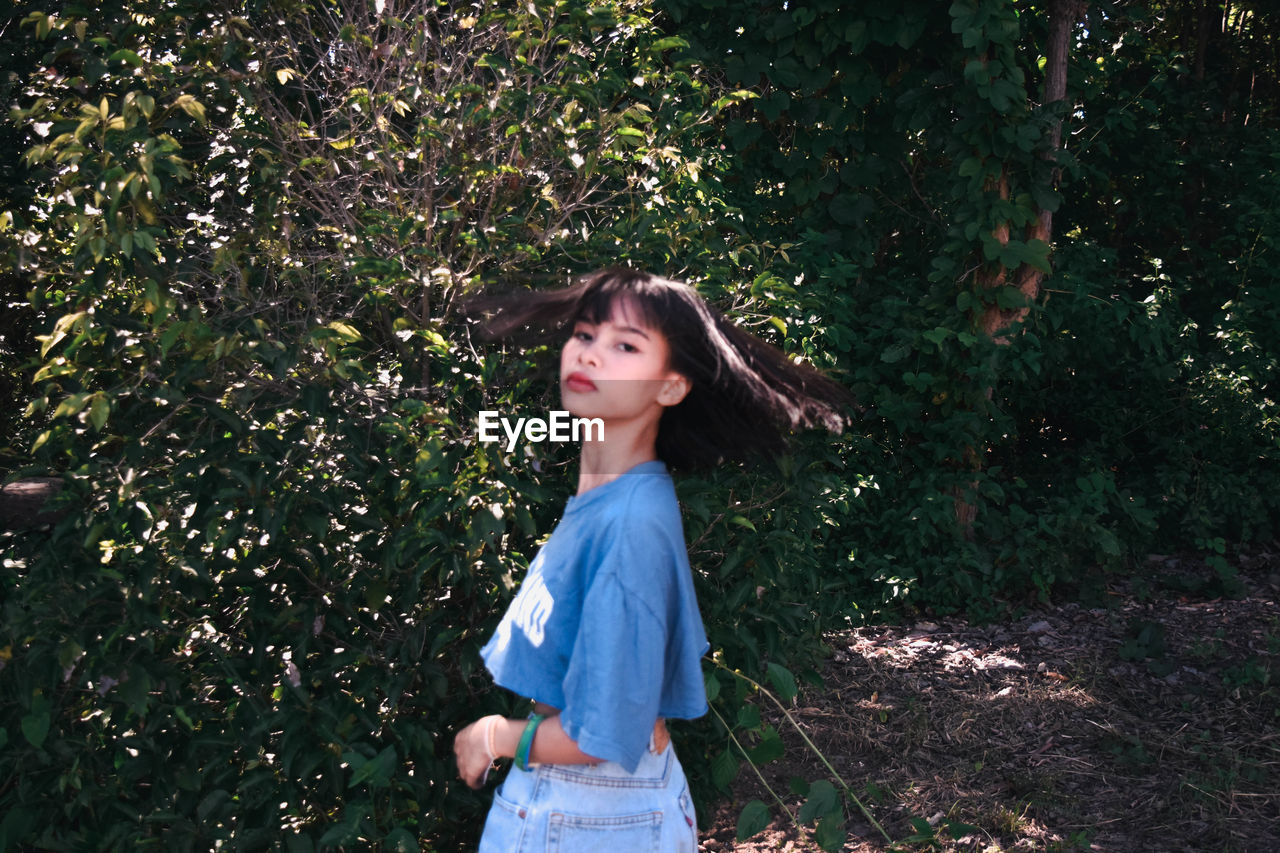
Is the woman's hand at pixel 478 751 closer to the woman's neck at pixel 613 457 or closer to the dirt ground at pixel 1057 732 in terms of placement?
the woman's neck at pixel 613 457

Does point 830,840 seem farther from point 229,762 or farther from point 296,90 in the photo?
point 296,90

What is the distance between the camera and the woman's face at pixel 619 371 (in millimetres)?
1544

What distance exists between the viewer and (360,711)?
198cm

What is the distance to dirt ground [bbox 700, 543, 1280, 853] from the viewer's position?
133 inches

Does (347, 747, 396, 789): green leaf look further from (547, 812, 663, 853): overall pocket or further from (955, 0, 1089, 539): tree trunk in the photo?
A: (955, 0, 1089, 539): tree trunk

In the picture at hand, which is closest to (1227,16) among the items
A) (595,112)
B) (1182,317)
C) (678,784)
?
(1182,317)

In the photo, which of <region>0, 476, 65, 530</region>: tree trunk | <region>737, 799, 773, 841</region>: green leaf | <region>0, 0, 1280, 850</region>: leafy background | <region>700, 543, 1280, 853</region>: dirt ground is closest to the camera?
<region>0, 0, 1280, 850</region>: leafy background

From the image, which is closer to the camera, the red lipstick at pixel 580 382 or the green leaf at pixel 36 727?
the red lipstick at pixel 580 382

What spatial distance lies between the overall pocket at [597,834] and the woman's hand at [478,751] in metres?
0.13

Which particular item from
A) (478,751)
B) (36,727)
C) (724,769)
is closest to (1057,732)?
(724,769)

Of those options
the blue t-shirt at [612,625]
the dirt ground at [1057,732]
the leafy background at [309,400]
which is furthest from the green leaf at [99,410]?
the dirt ground at [1057,732]

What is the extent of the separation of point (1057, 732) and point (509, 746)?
3.20 m

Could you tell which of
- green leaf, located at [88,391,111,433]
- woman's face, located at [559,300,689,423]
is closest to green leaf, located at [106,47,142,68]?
green leaf, located at [88,391,111,433]

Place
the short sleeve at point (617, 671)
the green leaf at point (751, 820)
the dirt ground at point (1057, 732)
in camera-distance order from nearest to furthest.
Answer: the short sleeve at point (617, 671), the green leaf at point (751, 820), the dirt ground at point (1057, 732)
